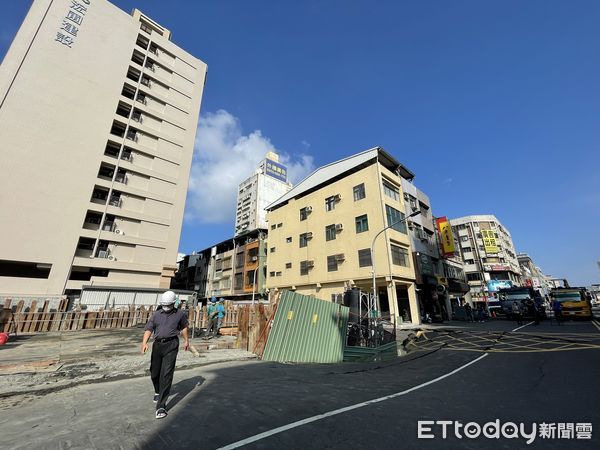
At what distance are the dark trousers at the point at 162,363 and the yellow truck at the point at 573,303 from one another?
30.8m

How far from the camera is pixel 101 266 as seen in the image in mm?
25094

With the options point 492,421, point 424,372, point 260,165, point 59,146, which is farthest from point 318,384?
point 260,165

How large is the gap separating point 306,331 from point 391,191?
2195 cm

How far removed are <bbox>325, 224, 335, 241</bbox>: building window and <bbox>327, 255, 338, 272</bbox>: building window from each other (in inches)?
80.3

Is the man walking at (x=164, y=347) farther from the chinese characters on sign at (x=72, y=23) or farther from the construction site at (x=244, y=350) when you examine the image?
the chinese characters on sign at (x=72, y=23)

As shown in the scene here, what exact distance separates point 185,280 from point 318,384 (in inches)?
2500

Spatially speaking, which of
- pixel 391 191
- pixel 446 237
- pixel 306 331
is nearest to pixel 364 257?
pixel 391 191

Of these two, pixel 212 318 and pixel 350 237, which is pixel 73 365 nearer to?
pixel 212 318

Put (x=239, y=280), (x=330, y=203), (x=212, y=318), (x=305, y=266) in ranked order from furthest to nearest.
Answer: (x=239, y=280), (x=305, y=266), (x=330, y=203), (x=212, y=318)

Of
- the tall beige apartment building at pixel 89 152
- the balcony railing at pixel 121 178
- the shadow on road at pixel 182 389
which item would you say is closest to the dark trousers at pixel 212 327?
the shadow on road at pixel 182 389

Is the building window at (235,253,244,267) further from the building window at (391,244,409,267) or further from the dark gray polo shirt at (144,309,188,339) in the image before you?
the dark gray polo shirt at (144,309,188,339)

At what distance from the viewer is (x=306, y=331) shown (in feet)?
29.9

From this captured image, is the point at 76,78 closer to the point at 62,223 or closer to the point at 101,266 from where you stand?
the point at 62,223

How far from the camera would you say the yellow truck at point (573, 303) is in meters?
22.2
